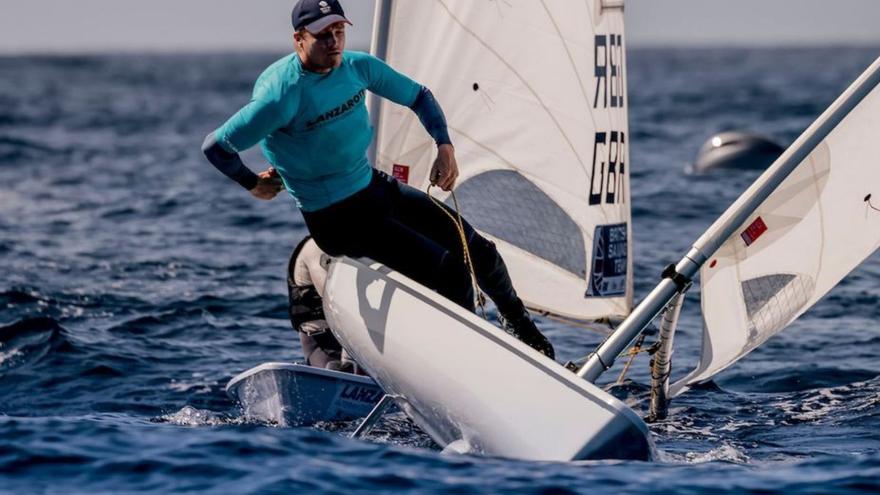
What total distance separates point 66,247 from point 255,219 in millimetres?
2919

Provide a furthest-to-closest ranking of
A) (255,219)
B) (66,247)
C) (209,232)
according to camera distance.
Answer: (255,219), (209,232), (66,247)

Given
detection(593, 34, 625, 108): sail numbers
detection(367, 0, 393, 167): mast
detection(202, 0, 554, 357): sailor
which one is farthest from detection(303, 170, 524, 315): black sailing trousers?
detection(593, 34, 625, 108): sail numbers

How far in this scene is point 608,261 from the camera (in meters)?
8.30

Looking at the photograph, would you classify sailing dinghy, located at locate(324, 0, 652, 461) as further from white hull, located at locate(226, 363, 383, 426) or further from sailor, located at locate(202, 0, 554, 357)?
white hull, located at locate(226, 363, 383, 426)

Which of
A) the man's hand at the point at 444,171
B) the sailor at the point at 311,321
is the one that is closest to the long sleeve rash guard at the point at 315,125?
the man's hand at the point at 444,171

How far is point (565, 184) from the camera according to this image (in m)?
8.14

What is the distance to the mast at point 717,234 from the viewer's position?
21.1 ft

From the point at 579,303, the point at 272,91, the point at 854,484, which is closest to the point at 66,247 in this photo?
the point at 579,303

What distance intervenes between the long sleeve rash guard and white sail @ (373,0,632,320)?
109 cm

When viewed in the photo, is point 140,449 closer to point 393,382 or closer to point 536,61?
point 393,382

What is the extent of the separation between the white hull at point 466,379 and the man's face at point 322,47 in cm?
107

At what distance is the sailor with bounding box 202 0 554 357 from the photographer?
629 cm

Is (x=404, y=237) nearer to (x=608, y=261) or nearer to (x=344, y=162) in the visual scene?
(x=344, y=162)

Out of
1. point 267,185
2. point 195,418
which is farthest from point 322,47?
point 195,418
